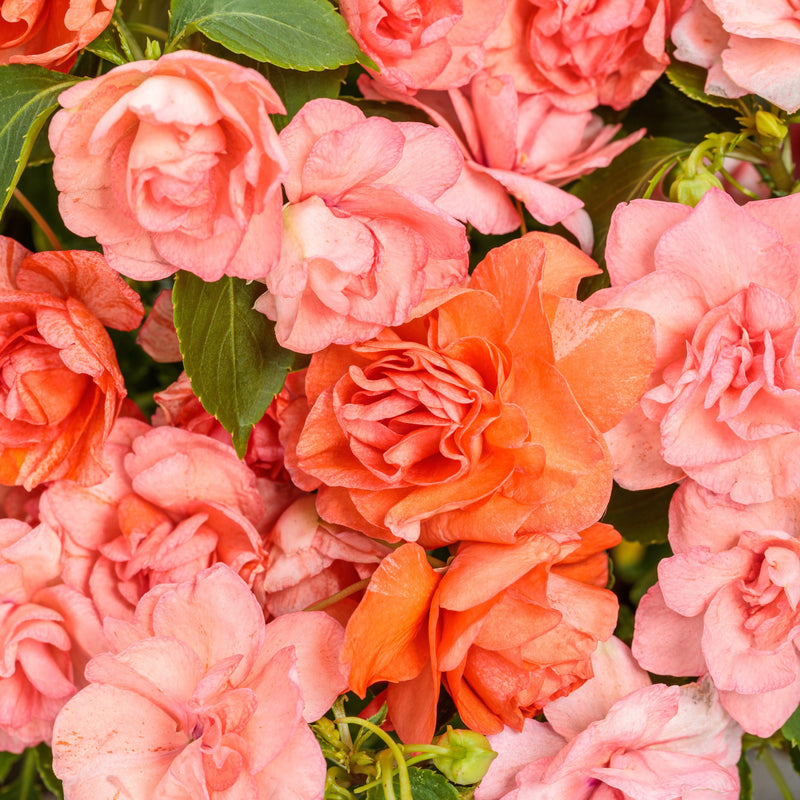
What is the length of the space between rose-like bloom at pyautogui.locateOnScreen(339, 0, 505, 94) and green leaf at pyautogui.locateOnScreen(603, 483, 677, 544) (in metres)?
0.25

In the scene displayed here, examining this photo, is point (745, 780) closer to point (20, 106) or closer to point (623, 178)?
point (623, 178)

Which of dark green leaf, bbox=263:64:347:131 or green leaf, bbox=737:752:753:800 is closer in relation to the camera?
dark green leaf, bbox=263:64:347:131

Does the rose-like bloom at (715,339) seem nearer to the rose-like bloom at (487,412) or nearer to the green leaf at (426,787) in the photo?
the rose-like bloom at (487,412)

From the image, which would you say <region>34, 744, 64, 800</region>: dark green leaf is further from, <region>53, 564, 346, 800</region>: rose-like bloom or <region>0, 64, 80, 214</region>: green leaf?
<region>0, 64, 80, 214</region>: green leaf

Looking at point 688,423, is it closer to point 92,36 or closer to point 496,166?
point 496,166

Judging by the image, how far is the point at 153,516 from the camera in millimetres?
515

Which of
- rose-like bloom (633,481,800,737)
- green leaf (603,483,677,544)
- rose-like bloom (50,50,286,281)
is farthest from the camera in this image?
green leaf (603,483,677,544)

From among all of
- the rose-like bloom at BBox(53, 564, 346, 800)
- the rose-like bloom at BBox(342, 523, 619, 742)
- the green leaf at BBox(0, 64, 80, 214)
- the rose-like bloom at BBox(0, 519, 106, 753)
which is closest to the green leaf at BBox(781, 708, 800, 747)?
the rose-like bloom at BBox(342, 523, 619, 742)

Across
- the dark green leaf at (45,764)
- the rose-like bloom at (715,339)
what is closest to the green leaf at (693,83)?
the rose-like bloom at (715,339)

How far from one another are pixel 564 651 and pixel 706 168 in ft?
0.84

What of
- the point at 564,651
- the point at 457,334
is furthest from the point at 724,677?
the point at 457,334

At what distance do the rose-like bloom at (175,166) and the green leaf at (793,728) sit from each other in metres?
0.39

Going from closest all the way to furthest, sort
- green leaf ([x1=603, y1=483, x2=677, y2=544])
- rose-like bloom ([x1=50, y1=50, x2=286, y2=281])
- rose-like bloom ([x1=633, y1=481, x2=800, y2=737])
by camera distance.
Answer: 1. rose-like bloom ([x1=50, y1=50, x2=286, y2=281])
2. rose-like bloom ([x1=633, y1=481, x2=800, y2=737])
3. green leaf ([x1=603, y1=483, x2=677, y2=544])

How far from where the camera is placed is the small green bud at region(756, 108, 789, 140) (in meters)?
0.54
